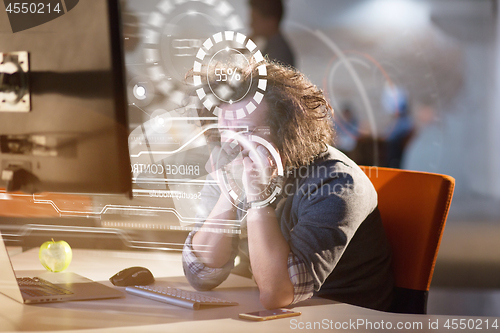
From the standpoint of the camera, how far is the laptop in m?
0.71

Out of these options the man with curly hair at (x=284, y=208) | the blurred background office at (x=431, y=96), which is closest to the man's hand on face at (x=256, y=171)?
the man with curly hair at (x=284, y=208)

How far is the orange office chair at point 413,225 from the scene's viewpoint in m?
0.87

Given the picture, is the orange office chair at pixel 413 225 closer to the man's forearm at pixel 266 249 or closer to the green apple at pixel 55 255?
the man's forearm at pixel 266 249

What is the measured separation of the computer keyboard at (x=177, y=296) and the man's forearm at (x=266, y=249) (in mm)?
74

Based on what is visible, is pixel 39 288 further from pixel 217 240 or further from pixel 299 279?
pixel 299 279

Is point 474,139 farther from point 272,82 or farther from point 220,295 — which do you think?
point 220,295

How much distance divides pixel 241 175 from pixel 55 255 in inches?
18.1

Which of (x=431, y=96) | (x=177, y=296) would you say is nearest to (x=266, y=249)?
(x=177, y=296)

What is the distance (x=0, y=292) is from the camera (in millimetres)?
758

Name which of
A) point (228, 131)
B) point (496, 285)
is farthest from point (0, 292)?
point (496, 285)

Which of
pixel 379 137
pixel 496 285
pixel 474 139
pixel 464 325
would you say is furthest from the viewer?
pixel 496 285

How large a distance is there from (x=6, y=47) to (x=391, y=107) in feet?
5.65

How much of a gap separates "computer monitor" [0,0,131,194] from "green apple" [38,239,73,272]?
0.14 meters

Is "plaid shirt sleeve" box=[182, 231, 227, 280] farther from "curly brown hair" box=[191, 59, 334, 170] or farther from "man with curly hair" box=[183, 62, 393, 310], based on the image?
→ "curly brown hair" box=[191, 59, 334, 170]
